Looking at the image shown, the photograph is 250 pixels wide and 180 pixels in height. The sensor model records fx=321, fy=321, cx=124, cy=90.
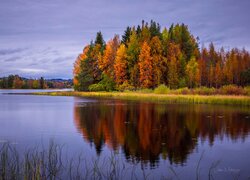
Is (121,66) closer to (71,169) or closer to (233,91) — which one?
(233,91)

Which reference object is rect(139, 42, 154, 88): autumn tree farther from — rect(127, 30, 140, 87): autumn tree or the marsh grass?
the marsh grass

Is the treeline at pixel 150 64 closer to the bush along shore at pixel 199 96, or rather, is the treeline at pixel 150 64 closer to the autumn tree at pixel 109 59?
the autumn tree at pixel 109 59

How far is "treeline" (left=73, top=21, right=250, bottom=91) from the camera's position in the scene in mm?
63625

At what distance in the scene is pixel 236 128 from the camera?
22.3 m

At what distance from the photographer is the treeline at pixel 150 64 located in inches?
2505

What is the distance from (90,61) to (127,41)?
10159 mm

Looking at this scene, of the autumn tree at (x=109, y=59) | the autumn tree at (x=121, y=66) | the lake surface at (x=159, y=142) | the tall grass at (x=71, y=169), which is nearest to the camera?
Result: the tall grass at (x=71, y=169)

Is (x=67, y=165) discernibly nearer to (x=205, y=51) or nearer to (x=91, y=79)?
(x=91, y=79)

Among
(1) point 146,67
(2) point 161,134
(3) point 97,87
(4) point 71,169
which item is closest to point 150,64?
(1) point 146,67

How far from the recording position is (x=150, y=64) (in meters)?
61.9

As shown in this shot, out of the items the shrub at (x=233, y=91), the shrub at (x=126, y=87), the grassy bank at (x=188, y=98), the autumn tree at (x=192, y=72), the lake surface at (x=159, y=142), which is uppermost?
the autumn tree at (x=192, y=72)

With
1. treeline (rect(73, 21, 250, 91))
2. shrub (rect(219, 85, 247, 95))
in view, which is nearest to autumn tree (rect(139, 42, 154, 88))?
treeline (rect(73, 21, 250, 91))

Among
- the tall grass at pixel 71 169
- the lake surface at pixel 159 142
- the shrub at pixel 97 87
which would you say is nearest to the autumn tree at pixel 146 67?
the shrub at pixel 97 87

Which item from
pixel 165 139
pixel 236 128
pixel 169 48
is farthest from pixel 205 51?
pixel 165 139
